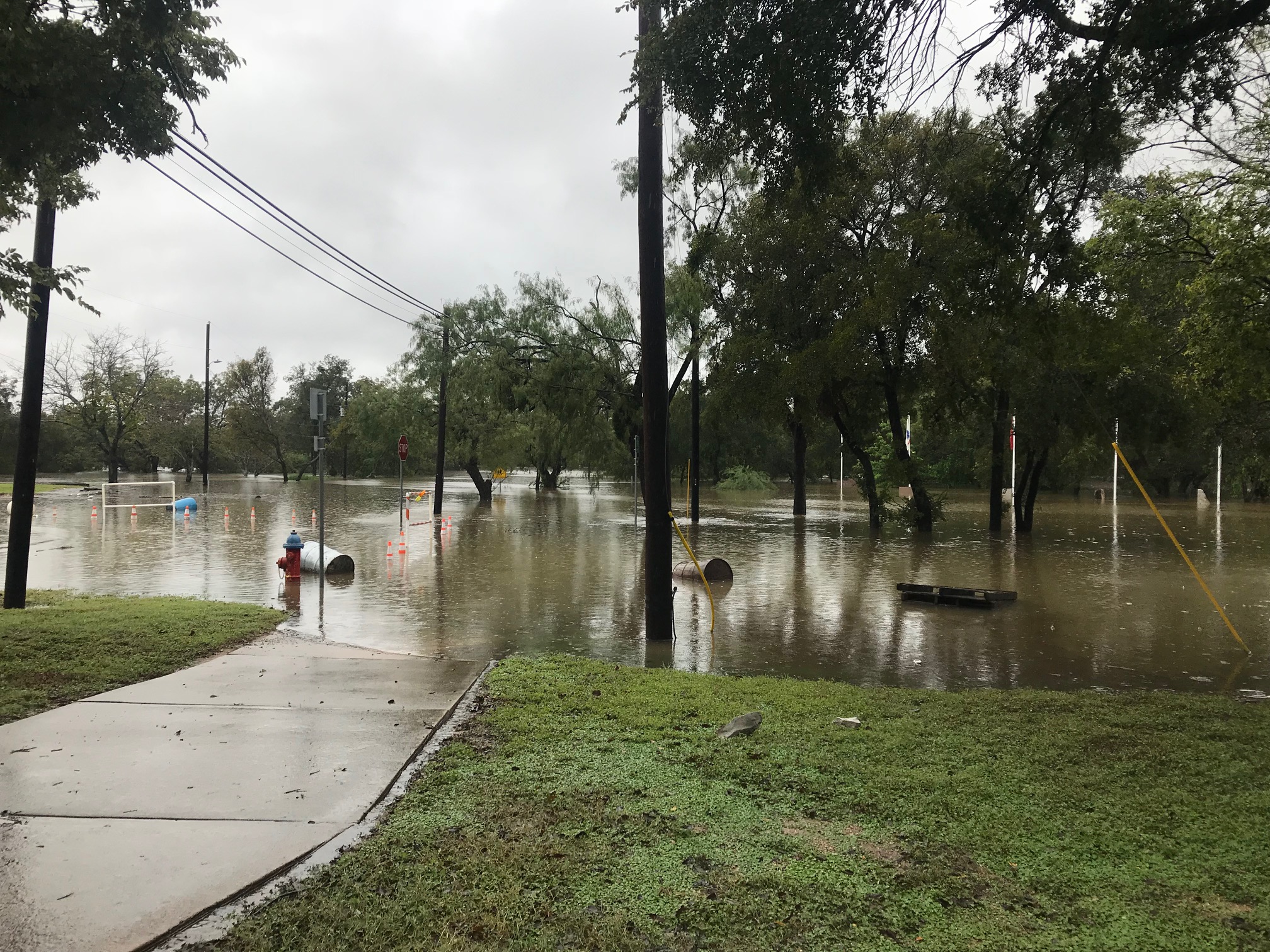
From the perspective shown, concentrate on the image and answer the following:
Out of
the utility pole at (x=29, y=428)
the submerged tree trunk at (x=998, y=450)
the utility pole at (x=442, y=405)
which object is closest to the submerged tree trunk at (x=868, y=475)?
the submerged tree trunk at (x=998, y=450)

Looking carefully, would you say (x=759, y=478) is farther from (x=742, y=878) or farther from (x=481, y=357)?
(x=742, y=878)

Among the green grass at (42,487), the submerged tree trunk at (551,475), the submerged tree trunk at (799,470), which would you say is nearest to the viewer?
the submerged tree trunk at (799,470)

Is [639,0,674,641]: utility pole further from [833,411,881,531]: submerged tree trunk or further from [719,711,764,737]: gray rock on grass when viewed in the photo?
[833,411,881,531]: submerged tree trunk

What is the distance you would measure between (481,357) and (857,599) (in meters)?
21.8

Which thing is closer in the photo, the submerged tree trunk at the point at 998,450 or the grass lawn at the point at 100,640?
the grass lawn at the point at 100,640

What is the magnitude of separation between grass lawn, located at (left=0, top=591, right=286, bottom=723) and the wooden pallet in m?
9.25

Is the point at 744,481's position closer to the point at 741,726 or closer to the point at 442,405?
the point at 442,405

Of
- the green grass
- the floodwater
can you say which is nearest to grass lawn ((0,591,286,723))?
the floodwater

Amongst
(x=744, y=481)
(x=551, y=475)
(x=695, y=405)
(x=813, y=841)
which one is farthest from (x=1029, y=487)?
(x=551, y=475)

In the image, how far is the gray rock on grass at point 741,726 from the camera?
18.6 ft

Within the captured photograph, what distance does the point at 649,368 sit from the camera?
10102 mm

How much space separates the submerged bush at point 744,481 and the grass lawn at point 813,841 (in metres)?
54.0

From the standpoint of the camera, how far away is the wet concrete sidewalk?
11.1ft

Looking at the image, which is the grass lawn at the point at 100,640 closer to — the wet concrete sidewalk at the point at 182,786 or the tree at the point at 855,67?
the wet concrete sidewalk at the point at 182,786
